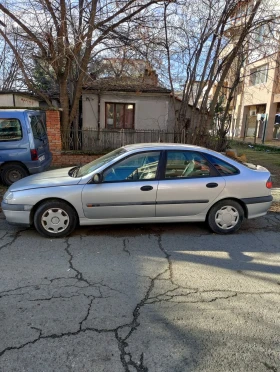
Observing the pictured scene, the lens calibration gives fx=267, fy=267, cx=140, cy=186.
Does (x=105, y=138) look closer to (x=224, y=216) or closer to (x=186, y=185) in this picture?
(x=186, y=185)

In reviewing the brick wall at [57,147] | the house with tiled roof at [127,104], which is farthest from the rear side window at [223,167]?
Result: the house with tiled roof at [127,104]

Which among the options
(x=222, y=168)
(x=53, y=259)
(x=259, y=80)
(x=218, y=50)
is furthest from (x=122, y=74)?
(x=259, y=80)

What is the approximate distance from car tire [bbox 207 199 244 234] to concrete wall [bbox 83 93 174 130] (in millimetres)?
9831

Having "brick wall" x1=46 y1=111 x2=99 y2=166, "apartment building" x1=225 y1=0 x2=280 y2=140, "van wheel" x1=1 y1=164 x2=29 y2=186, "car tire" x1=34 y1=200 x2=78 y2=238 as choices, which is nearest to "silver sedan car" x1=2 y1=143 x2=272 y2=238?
"car tire" x1=34 y1=200 x2=78 y2=238

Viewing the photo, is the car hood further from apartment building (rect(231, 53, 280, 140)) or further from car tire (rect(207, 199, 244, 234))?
apartment building (rect(231, 53, 280, 140))

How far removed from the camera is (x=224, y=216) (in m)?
4.30

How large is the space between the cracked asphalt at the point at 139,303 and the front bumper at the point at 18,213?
0.86 ft

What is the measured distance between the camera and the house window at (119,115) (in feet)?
44.7

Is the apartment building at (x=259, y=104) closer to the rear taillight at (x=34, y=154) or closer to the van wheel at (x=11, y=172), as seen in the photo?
the rear taillight at (x=34, y=154)

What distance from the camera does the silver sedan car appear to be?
3998 mm

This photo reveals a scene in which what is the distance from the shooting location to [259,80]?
2423 centimetres

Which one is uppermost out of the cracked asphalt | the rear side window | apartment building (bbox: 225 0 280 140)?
apartment building (bbox: 225 0 280 140)

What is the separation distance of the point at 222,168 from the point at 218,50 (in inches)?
313

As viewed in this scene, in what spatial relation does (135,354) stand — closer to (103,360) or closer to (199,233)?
(103,360)
